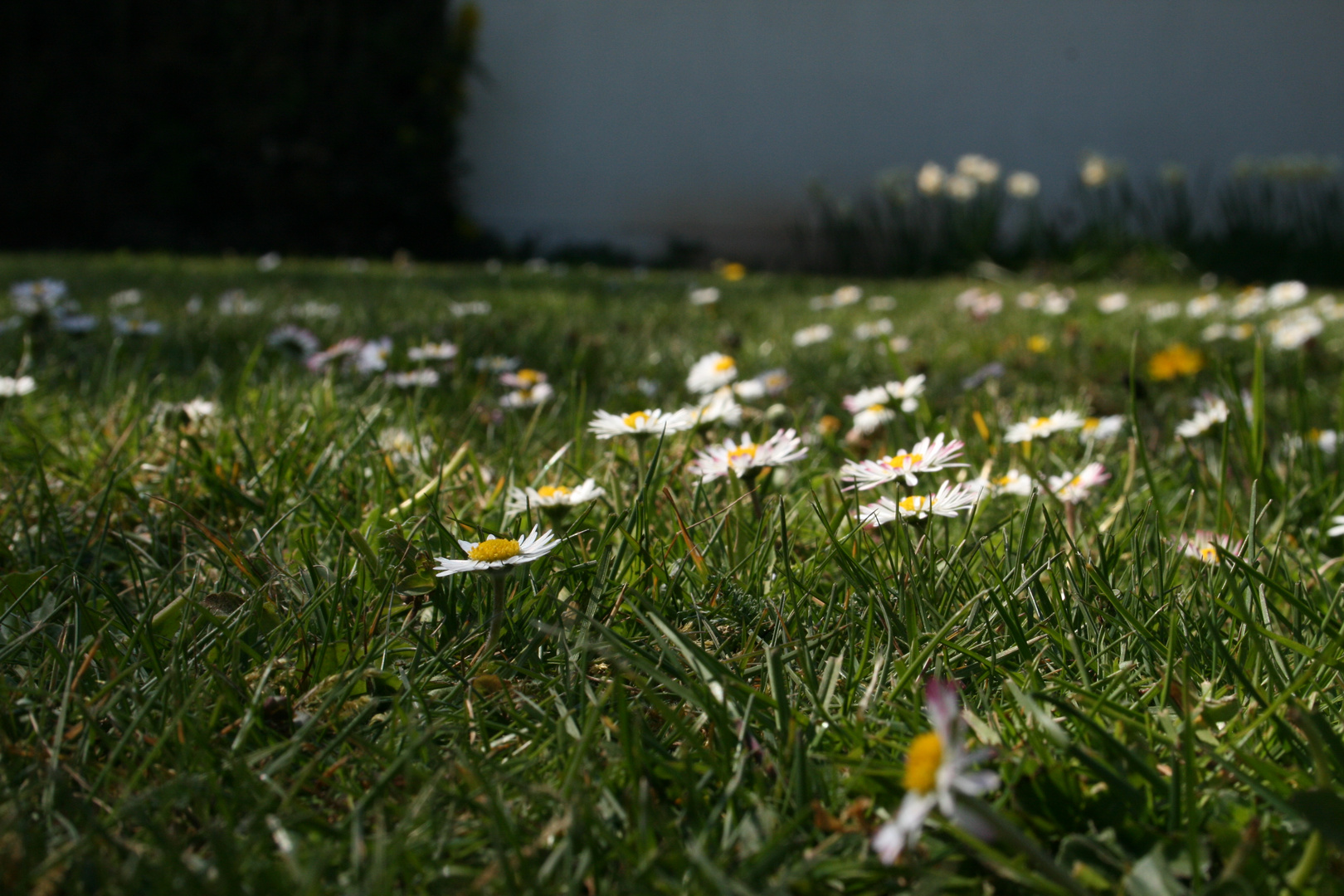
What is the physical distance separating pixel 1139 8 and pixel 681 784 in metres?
9.10

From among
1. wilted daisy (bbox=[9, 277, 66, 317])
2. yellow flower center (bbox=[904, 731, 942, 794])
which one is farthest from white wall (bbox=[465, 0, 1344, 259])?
yellow flower center (bbox=[904, 731, 942, 794])

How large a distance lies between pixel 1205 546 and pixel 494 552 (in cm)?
84

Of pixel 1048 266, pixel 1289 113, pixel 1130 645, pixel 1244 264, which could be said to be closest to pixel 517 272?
pixel 1048 266

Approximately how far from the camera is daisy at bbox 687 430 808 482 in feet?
3.59

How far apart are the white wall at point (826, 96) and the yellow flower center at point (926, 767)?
7619 mm

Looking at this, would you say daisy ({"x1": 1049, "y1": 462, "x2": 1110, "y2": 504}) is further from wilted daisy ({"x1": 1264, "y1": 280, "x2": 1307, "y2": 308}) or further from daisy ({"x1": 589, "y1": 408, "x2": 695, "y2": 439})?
wilted daisy ({"x1": 1264, "y1": 280, "x2": 1307, "y2": 308})

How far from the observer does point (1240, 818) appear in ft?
2.26

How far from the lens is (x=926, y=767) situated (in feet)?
1.81

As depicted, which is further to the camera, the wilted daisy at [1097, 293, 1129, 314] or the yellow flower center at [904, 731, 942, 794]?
the wilted daisy at [1097, 293, 1129, 314]

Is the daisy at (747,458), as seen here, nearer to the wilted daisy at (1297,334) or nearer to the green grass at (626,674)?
the green grass at (626,674)

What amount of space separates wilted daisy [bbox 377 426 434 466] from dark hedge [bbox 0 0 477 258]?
5.86 metres

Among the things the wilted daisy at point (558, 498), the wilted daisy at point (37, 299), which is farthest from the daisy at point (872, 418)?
the wilted daisy at point (37, 299)

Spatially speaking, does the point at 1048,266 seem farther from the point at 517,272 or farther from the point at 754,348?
the point at 754,348

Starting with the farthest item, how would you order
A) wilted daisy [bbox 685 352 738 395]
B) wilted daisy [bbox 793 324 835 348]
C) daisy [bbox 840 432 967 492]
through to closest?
1. wilted daisy [bbox 793 324 835 348]
2. wilted daisy [bbox 685 352 738 395]
3. daisy [bbox 840 432 967 492]
